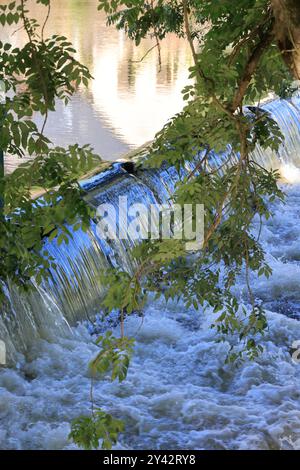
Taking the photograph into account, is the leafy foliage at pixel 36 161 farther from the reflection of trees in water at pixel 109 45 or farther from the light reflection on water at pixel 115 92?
the reflection of trees in water at pixel 109 45

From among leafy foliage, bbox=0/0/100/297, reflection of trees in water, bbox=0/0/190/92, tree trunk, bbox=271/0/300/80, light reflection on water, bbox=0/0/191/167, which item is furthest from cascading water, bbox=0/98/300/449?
reflection of trees in water, bbox=0/0/190/92

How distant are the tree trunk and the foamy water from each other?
8.18 feet

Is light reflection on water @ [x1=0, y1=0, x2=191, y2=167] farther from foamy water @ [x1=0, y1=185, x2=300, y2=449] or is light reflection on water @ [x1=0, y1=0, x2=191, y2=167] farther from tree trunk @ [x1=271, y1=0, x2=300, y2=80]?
tree trunk @ [x1=271, y1=0, x2=300, y2=80]

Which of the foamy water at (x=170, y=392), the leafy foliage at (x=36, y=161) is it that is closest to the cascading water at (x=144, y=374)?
the foamy water at (x=170, y=392)

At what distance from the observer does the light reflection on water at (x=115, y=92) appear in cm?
1026

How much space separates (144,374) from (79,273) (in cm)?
92

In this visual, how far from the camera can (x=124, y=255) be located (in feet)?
19.6

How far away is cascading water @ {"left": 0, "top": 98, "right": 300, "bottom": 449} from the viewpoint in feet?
14.2

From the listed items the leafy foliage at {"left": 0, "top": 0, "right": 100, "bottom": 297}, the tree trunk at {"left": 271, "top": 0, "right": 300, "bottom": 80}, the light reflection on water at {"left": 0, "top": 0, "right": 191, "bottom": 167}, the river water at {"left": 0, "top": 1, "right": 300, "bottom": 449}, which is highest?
the tree trunk at {"left": 271, "top": 0, "right": 300, "bottom": 80}

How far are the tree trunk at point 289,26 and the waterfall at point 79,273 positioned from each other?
213 cm

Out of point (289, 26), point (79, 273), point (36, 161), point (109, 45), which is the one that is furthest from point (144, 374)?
point (109, 45)

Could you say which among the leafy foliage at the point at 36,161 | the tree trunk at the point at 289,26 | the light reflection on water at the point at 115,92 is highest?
the tree trunk at the point at 289,26

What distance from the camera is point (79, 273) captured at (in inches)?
215

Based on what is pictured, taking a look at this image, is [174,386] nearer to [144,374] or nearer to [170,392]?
[170,392]
